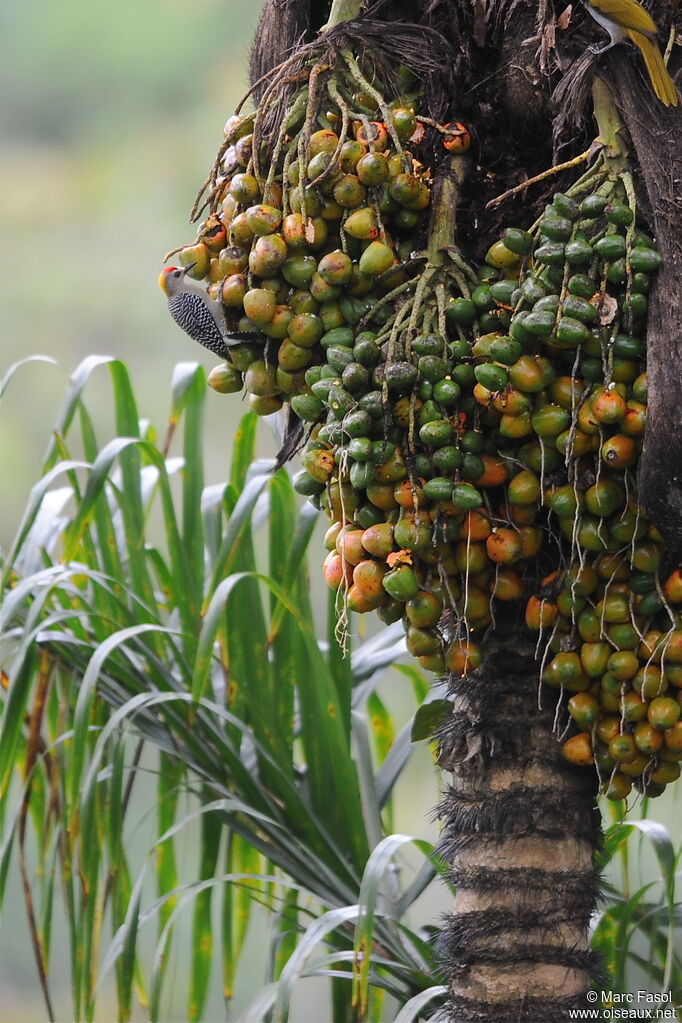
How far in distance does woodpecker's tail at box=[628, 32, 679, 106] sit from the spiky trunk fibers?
20.7 inches

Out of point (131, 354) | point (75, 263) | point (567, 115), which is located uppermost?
point (75, 263)

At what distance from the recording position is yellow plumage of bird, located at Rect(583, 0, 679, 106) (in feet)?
3.12

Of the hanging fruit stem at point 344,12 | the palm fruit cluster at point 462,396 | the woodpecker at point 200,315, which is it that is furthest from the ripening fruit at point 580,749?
the hanging fruit stem at point 344,12

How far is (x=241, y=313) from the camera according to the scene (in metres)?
1.09

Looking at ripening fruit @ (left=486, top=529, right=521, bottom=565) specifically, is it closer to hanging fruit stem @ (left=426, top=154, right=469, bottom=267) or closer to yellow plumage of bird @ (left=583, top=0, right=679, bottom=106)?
hanging fruit stem @ (left=426, top=154, right=469, bottom=267)

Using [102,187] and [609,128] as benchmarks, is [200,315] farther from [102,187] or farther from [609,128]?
[102,187]

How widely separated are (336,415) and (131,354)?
10.1ft

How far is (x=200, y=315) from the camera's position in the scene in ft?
4.42

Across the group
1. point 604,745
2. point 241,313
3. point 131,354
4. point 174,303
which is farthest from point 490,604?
point 131,354

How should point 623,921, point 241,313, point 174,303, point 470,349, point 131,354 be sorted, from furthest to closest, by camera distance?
point 131,354 → point 174,303 → point 623,921 → point 241,313 → point 470,349

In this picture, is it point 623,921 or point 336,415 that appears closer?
point 336,415

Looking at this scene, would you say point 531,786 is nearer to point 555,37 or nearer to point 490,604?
point 490,604

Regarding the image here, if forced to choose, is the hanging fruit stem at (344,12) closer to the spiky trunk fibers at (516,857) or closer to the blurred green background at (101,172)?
the spiky trunk fibers at (516,857)

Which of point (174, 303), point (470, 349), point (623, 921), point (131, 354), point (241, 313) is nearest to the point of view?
point (470, 349)
